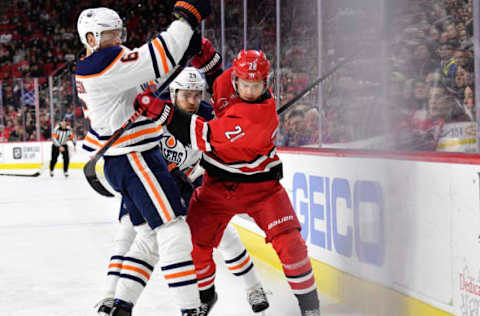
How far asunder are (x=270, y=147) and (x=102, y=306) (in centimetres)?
95

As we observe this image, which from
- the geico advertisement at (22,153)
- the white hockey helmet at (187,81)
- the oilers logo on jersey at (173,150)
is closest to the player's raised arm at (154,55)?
the white hockey helmet at (187,81)

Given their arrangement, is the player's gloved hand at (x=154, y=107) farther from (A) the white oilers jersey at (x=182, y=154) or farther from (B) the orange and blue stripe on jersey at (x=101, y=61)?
(A) the white oilers jersey at (x=182, y=154)

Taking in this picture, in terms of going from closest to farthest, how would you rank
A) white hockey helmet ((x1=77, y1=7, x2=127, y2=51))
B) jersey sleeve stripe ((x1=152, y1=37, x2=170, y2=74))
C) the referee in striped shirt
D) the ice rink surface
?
jersey sleeve stripe ((x1=152, y1=37, x2=170, y2=74)), white hockey helmet ((x1=77, y1=7, x2=127, y2=51)), the ice rink surface, the referee in striped shirt

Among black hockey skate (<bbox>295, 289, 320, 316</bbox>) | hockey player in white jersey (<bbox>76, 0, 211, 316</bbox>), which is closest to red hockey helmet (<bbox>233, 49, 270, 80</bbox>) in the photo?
hockey player in white jersey (<bbox>76, 0, 211, 316</bbox>)

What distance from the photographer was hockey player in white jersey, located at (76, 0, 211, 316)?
2.12 m

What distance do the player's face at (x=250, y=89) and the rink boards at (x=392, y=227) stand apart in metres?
0.60

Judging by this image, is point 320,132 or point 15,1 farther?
point 15,1

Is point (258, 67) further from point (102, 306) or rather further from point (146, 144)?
point (102, 306)

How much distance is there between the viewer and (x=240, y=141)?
87.1 inches

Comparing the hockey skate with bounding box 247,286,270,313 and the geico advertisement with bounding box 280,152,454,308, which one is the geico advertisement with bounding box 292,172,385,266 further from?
the hockey skate with bounding box 247,286,270,313

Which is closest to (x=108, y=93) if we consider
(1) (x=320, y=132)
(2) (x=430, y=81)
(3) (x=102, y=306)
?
(3) (x=102, y=306)

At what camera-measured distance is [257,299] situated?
267 cm

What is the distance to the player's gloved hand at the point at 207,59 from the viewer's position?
2.48 meters

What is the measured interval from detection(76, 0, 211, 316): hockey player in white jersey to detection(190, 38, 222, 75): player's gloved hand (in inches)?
10.2
